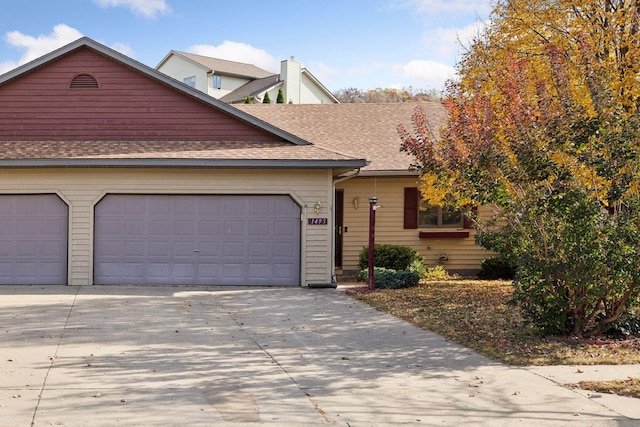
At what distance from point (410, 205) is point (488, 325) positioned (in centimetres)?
917

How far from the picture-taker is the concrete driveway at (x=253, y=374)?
7.12 m

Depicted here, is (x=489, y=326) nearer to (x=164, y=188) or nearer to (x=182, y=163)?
(x=182, y=163)

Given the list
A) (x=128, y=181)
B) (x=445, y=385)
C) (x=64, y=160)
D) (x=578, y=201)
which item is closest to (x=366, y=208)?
(x=128, y=181)

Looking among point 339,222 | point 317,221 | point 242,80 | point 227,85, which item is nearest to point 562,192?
point 317,221

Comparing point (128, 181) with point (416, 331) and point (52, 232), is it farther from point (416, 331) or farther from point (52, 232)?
point (416, 331)

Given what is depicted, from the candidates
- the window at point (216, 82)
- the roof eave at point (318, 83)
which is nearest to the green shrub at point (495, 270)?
the roof eave at point (318, 83)

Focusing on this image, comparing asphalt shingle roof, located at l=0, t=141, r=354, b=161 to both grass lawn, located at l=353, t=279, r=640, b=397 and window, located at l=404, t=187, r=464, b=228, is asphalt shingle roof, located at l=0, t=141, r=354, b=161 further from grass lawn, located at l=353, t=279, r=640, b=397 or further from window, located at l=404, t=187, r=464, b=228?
window, located at l=404, t=187, r=464, b=228

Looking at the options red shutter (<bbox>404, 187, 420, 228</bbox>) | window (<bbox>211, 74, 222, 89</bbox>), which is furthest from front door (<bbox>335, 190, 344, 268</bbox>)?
window (<bbox>211, 74, 222, 89</bbox>)

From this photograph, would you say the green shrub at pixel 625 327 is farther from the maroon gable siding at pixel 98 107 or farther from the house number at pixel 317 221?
A: the maroon gable siding at pixel 98 107

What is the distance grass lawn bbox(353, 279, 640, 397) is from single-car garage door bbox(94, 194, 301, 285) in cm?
257

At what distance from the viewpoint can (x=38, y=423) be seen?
21.8ft

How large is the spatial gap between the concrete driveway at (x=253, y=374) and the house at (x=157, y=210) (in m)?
3.79

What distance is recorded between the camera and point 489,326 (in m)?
12.4

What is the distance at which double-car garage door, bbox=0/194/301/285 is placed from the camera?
1778 cm
